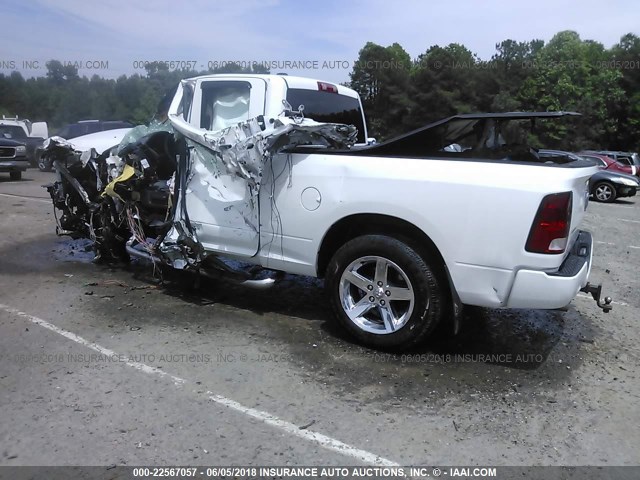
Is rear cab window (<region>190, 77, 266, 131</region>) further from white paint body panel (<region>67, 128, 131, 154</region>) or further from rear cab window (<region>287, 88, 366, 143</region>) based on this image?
white paint body panel (<region>67, 128, 131, 154</region>)

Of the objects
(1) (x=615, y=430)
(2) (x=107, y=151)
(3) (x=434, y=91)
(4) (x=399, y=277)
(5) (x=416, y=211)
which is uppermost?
(3) (x=434, y=91)

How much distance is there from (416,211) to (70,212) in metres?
4.48

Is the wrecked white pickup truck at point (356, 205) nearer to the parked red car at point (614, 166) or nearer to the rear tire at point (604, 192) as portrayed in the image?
the rear tire at point (604, 192)

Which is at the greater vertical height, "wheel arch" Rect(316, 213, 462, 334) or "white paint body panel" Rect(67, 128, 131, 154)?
"white paint body panel" Rect(67, 128, 131, 154)

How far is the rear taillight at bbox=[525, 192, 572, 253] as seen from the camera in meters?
3.08

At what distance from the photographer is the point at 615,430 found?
2.93m

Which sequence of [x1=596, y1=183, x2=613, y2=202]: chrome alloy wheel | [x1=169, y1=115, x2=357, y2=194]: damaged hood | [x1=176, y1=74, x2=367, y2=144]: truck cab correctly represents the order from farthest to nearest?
1. [x1=596, y1=183, x2=613, y2=202]: chrome alloy wheel
2. [x1=176, y1=74, x2=367, y2=144]: truck cab
3. [x1=169, y1=115, x2=357, y2=194]: damaged hood

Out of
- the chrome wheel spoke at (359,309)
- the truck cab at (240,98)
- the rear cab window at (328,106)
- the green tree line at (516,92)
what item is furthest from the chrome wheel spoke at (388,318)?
the green tree line at (516,92)

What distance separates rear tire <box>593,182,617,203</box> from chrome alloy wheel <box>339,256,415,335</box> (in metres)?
14.6

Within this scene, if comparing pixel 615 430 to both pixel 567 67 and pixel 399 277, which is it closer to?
pixel 399 277

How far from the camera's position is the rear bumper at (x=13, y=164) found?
14750 mm

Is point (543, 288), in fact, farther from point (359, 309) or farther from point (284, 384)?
point (284, 384)

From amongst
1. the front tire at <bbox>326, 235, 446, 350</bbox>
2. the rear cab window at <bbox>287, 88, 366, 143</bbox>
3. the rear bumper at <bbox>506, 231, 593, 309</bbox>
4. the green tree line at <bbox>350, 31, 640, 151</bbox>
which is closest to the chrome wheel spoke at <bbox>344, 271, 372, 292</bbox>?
the front tire at <bbox>326, 235, 446, 350</bbox>

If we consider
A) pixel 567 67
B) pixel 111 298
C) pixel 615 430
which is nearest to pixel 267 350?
pixel 111 298
